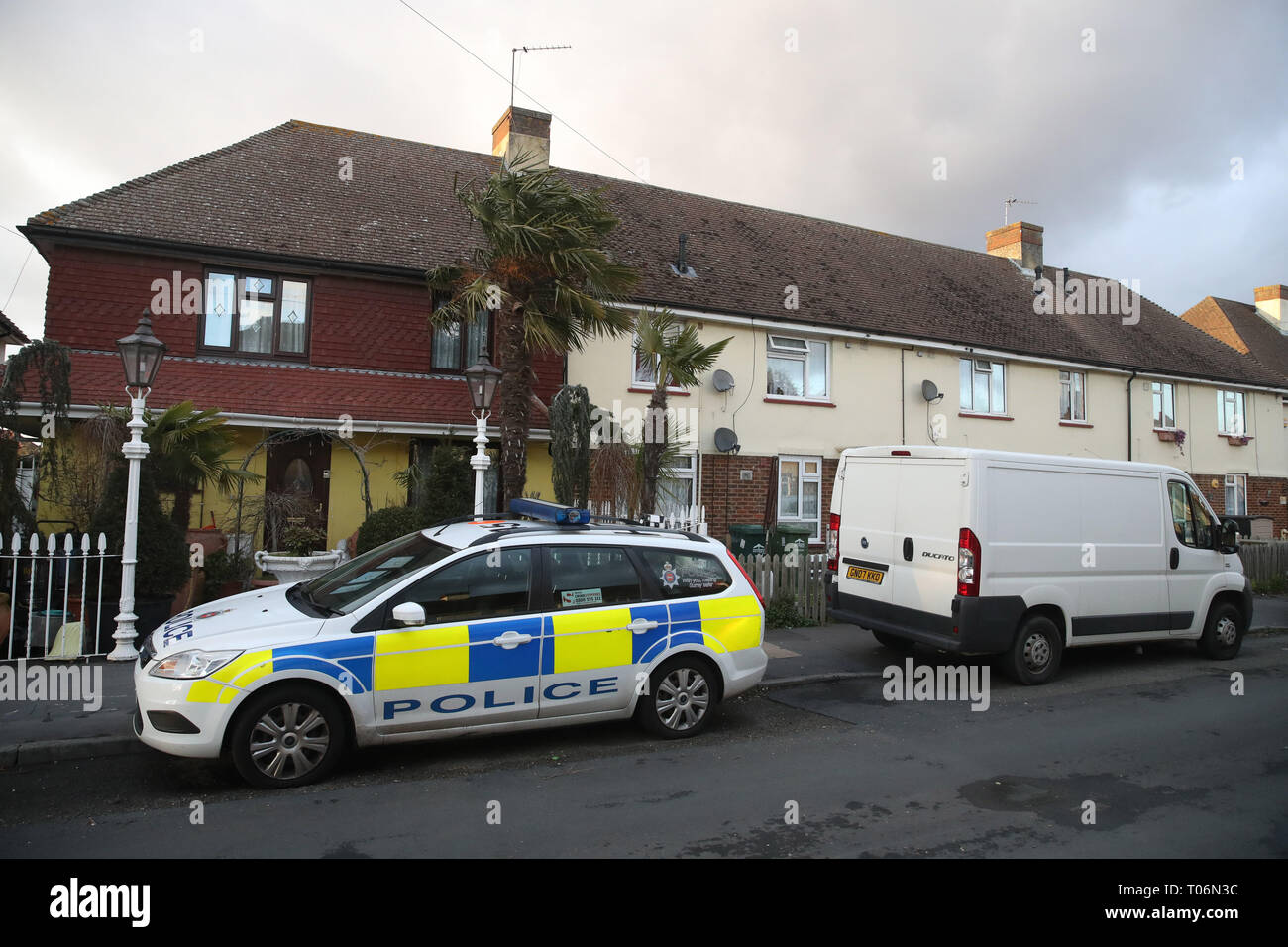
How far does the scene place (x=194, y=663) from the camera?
4.98 metres

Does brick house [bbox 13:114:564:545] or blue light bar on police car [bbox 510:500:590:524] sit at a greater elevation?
brick house [bbox 13:114:564:545]

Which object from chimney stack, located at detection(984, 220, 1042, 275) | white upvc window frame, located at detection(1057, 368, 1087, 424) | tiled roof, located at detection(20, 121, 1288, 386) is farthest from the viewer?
chimney stack, located at detection(984, 220, 1042, 275)

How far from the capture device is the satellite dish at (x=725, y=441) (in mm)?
15109

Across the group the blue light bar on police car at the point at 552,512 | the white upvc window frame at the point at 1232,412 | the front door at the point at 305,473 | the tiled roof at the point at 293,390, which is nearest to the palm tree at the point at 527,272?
the blue light bar on police car at the point at 552,512

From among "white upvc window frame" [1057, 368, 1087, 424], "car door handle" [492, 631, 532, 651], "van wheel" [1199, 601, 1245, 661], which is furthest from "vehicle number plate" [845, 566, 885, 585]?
"white upvc window frame" [1057, 368, 1087, 424]

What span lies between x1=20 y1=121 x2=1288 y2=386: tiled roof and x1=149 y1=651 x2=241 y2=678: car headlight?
945 cm

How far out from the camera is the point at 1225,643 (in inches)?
389

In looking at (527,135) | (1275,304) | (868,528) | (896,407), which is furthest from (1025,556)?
(1275,304)

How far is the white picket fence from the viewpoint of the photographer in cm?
781

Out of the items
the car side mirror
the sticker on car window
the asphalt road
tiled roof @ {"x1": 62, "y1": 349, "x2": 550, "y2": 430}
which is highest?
tiled roof @ {"x1": 62, "y1": 349, "x2": 550, "y2": 430}

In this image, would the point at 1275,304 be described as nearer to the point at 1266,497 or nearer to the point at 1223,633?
the point at 1266,497

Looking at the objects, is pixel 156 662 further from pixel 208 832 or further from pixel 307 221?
pixel 307 221

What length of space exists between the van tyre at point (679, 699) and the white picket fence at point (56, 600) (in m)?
5.27

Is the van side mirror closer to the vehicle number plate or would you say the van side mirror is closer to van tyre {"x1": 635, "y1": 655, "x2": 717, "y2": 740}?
the vehicle number plate
